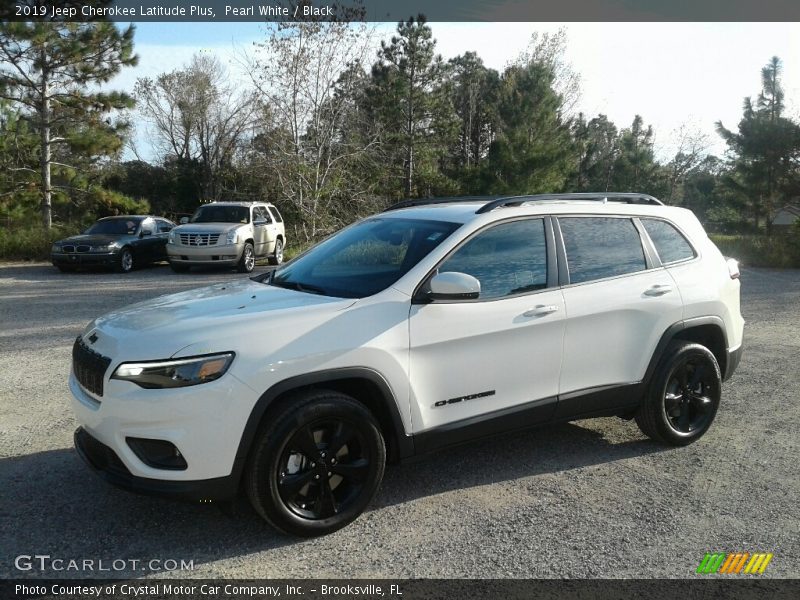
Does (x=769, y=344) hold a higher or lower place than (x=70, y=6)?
lower

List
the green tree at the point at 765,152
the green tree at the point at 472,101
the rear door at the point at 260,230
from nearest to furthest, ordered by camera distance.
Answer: the rear door at the point at 260,230 → the green tree at the point at 765,152 → the green tree at the point at 472,101

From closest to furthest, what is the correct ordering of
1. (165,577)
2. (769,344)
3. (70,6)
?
(165,577) < (769,344) < (70,6)

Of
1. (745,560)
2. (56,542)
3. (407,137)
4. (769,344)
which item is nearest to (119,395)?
(56,542)

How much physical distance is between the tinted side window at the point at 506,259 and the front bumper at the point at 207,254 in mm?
13087

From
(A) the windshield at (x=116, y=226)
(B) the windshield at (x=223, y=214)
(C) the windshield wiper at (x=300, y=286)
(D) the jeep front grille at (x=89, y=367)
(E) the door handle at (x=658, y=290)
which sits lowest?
(D) the jeep front grille at (x=89, y=367)

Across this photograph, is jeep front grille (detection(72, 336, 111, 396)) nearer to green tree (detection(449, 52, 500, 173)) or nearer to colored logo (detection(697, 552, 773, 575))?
colored logo (detection(697, 552, 773, 575))

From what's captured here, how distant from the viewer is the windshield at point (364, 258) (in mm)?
4027

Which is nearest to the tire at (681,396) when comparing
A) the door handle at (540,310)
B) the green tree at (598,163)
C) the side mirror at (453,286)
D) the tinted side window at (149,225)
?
the door handle at (540,310)

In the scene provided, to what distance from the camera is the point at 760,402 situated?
20.1 feet

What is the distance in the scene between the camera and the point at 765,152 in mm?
28250

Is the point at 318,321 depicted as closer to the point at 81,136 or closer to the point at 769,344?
the point at 769,344

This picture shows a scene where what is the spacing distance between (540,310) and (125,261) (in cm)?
1583

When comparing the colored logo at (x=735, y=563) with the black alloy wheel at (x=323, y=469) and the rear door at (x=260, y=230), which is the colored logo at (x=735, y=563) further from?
the rear door at (x=260, y=230)

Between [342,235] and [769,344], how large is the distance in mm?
6487
